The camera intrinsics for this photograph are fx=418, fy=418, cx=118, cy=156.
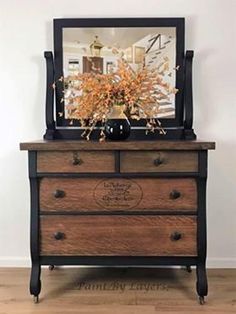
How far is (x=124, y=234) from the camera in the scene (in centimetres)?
227

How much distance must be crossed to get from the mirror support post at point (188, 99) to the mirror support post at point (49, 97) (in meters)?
0.86

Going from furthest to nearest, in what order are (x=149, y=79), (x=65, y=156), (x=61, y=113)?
(x=61, y=113), (x=149, y=79), (x=65, y=156)

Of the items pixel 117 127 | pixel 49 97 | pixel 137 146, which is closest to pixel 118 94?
pixel 117 127

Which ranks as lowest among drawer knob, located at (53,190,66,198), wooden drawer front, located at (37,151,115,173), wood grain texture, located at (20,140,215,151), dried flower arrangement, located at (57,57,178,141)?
drawer knob, located at (53,190,66,198)

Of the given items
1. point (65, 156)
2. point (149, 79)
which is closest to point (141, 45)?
point (149, 79)

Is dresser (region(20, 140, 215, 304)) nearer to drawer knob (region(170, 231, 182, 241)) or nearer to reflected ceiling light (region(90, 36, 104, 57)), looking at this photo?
drawer knob (region(170, 231, 182, 241))

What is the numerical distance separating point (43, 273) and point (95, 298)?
546 mm

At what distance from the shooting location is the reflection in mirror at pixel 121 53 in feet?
8.90

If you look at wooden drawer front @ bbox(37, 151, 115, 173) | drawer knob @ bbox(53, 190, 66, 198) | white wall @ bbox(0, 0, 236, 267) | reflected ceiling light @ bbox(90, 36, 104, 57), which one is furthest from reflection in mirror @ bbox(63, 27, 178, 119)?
drawer knob @ bbox(53, 190, 66, 198)

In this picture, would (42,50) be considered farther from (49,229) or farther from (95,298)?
(95,298)

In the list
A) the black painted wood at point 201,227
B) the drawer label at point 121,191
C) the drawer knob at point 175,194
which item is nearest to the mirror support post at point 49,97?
the drawer label at point 121,191

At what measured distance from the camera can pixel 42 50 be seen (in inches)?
110

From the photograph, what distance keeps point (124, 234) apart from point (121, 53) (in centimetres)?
118

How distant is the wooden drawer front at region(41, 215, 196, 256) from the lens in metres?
2.26
